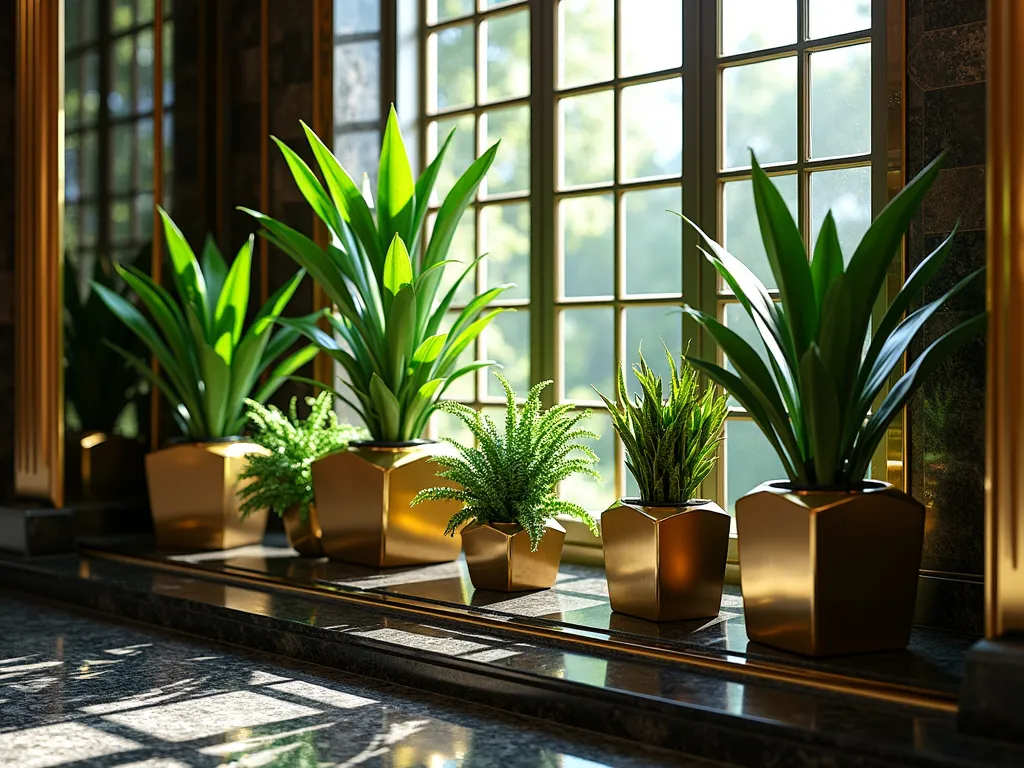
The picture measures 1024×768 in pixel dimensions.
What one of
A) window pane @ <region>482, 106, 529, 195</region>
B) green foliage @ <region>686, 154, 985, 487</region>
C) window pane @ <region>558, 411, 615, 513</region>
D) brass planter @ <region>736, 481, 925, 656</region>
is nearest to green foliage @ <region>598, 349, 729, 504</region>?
green foliage @ <region>686, 154, 985, 487</region>

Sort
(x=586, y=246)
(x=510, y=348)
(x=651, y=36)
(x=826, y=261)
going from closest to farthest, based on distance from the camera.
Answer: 1. (x=826, y=261)
2. (x=651, y=36)
3. (x=586, y=246)
4. (x=510, y=348)

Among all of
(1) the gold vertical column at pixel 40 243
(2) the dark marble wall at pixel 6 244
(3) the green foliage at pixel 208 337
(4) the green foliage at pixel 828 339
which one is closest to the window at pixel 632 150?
(4) the green foliage at pixel 828 339

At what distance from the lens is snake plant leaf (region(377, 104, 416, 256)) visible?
289 centimetres

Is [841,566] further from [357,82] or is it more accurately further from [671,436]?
[357,82]

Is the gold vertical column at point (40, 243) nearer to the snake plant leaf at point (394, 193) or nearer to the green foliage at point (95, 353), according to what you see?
the green foliage at point (95, 353)

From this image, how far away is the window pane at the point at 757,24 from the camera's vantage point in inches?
108

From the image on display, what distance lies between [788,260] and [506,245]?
161 cm

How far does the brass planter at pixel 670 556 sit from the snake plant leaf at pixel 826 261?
480 mm

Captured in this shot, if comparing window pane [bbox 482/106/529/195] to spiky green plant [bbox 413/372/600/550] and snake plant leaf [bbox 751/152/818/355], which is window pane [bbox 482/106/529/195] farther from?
snake plant leaf [bbox 751/152/818/355]

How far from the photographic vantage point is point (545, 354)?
3.24 m

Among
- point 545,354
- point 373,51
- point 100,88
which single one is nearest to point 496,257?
point 545,354

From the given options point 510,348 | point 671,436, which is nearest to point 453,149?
point 510,348

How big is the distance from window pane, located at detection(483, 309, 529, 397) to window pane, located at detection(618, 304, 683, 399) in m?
0.43

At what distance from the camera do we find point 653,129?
303cm
